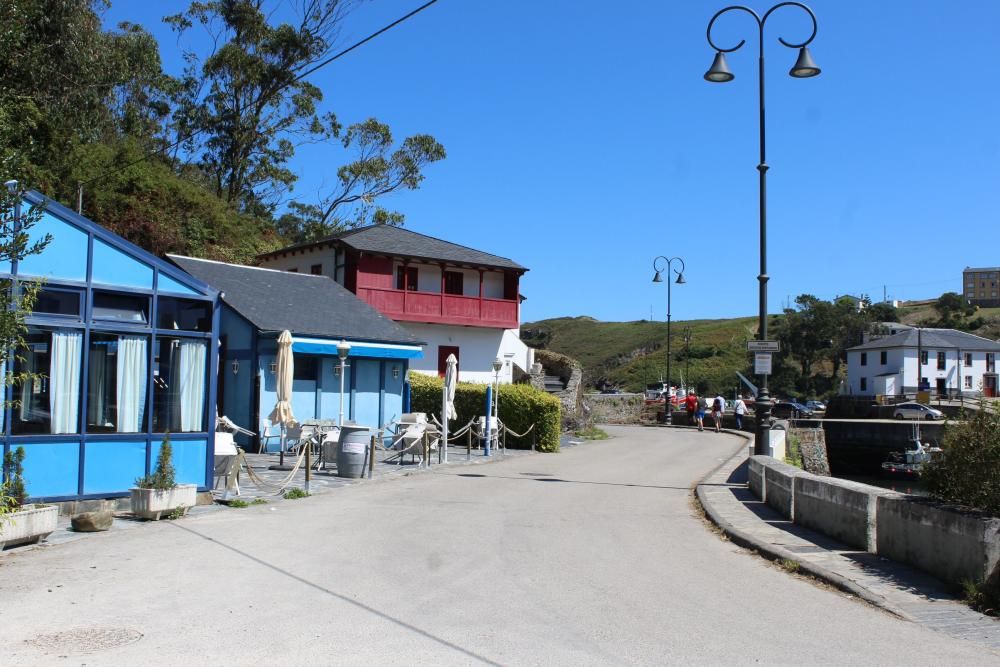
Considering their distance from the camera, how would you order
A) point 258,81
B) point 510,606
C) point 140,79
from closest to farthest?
point 510,606 < point 140,79 < point 258,81

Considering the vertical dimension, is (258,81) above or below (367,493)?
above

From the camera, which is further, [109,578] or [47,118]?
[47,118]

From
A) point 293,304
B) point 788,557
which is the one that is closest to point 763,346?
point 788,557

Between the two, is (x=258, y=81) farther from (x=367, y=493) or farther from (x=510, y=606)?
(x=510, y=606)

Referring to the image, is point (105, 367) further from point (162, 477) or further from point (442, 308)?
point (442, 308)

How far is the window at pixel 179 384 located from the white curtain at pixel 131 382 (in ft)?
0.66

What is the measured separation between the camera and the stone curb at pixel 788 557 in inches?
288

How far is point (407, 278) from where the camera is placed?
36375mm

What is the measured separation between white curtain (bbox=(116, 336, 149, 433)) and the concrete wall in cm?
902

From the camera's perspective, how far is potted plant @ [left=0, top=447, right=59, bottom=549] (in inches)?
352

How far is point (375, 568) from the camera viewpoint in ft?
27.9

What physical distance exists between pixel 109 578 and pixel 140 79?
123 feet

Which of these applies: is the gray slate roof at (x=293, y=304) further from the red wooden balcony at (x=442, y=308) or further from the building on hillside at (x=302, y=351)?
the red wooden balcony at (x=442, y=308)

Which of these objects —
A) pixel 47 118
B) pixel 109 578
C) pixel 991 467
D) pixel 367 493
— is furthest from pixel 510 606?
pixel 47 118
